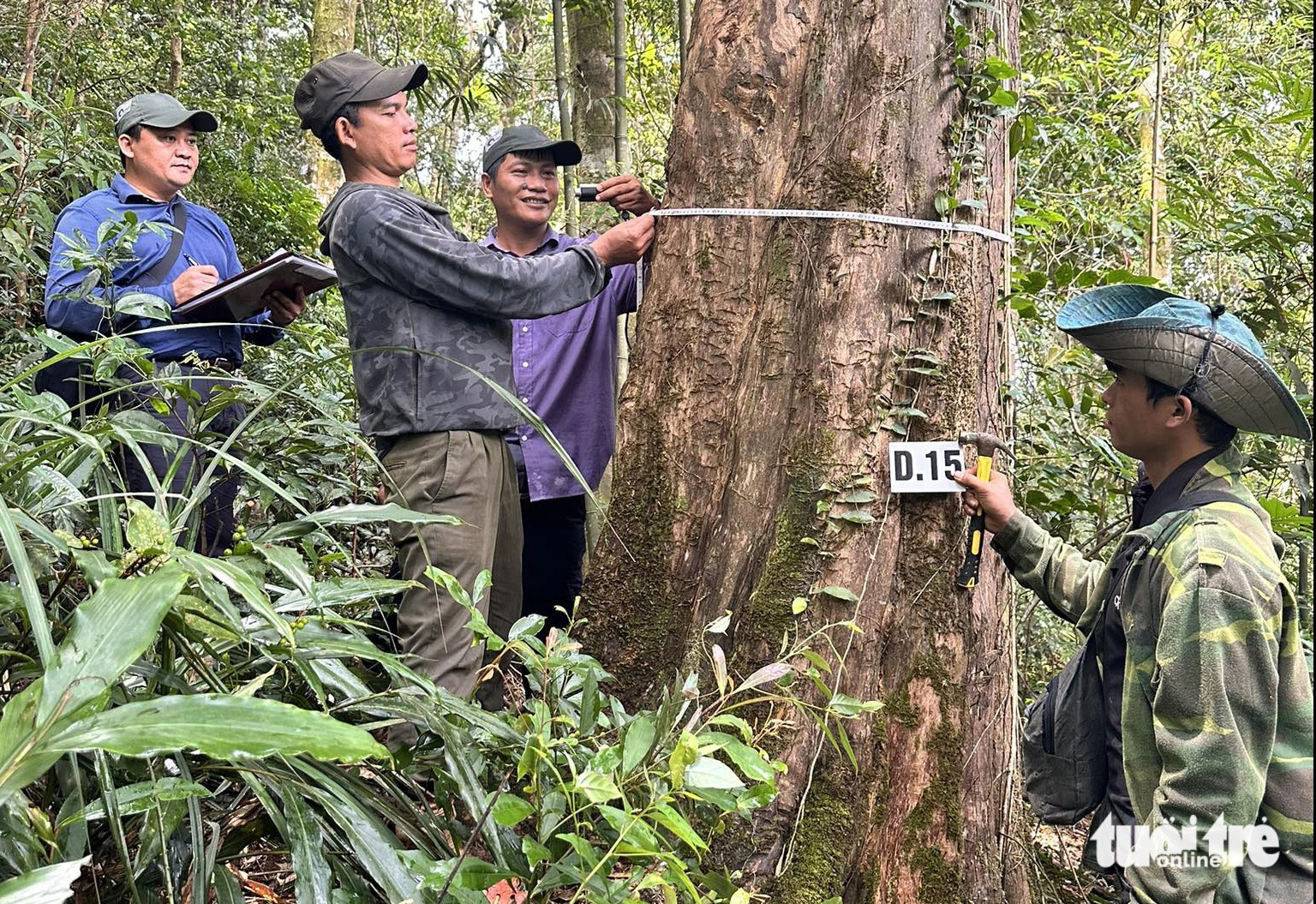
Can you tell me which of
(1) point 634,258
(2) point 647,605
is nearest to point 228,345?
(1) point 634,258

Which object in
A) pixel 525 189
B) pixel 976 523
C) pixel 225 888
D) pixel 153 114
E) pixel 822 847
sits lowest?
pixel 822 847

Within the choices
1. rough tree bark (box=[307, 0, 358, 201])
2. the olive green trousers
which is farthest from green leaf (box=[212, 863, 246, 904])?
rough tree bark (box=[307, 0, 358, 201])

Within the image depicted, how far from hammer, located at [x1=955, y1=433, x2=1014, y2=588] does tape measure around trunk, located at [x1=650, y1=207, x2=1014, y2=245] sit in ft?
1.65

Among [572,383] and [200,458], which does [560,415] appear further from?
[200,458]

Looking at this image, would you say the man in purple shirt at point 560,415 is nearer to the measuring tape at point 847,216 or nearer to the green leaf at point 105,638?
the measuring tape at point 847,216

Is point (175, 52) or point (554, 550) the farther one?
point (175, 52)

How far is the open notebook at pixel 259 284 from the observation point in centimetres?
332

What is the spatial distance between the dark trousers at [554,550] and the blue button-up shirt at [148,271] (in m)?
1.14

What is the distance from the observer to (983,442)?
110 inches

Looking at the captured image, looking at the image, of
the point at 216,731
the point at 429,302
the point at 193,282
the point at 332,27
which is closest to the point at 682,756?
the point at 216,731

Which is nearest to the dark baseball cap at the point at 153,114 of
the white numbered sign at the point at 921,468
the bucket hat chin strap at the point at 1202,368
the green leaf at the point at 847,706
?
the white numbered sign at the point at 921,468

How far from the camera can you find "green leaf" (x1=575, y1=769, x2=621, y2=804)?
169cm

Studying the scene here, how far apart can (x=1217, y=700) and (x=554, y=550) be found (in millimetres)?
2383

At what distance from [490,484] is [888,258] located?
4.04 feet
